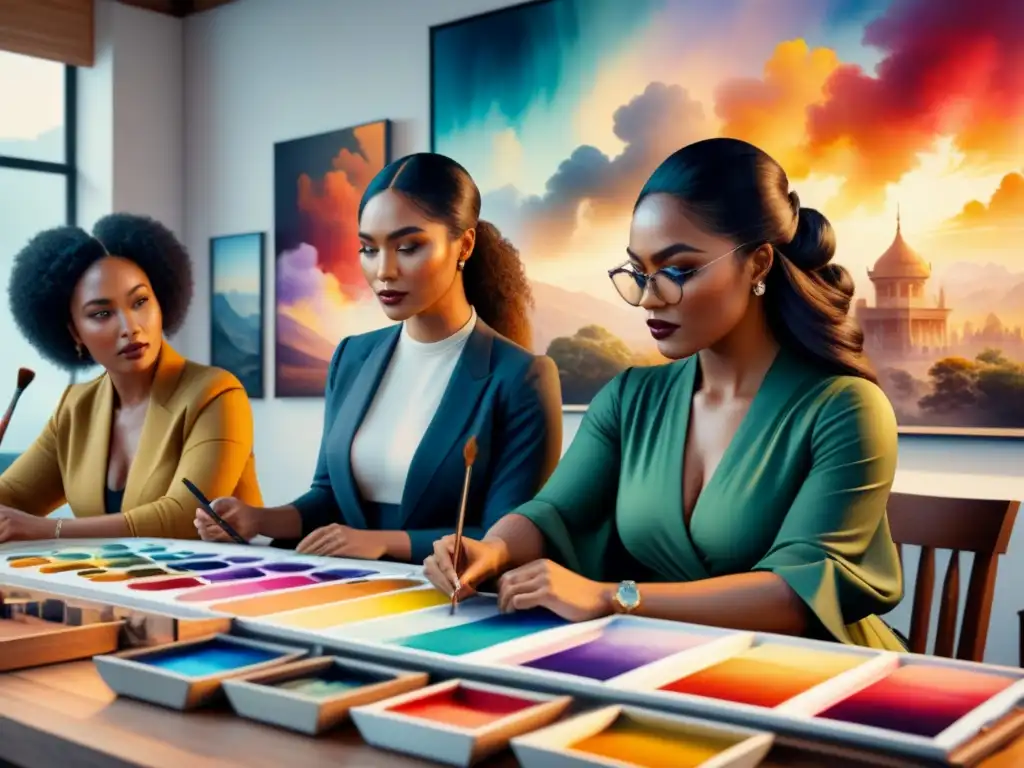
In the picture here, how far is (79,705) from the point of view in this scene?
1.04 m

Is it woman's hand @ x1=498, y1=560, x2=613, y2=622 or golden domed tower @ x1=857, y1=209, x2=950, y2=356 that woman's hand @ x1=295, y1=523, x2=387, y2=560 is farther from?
golden domed tower @ x1=857, y1=209, x2=950, y2=356

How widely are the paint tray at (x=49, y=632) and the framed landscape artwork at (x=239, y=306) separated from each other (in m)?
3.75

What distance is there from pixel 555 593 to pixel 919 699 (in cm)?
45

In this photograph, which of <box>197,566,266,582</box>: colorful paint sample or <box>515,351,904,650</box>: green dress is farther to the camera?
<box>197,566,266,582</box>: colorful paint sample

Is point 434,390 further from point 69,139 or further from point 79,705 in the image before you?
point 69,139

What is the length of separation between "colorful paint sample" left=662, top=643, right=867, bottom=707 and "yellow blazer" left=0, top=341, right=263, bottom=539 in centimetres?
150

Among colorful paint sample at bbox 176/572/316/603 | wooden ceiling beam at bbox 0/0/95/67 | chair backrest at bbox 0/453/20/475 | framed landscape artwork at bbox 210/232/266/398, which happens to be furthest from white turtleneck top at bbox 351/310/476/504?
wooden ceiling beam at bbox 0/0/95/67

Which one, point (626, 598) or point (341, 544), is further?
point (341, 544)

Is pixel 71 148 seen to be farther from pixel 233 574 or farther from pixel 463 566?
pixel 463 566

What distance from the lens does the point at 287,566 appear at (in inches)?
66.2

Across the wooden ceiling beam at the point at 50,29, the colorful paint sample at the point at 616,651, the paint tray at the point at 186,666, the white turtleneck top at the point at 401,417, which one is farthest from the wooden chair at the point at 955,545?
the wooden ceiling beam at the point at 50,29

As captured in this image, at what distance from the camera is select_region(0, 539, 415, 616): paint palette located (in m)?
1.40

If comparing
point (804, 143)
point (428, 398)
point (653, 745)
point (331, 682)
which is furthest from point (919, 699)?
point (804, 143)

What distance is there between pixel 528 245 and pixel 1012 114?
1727 millimetres
